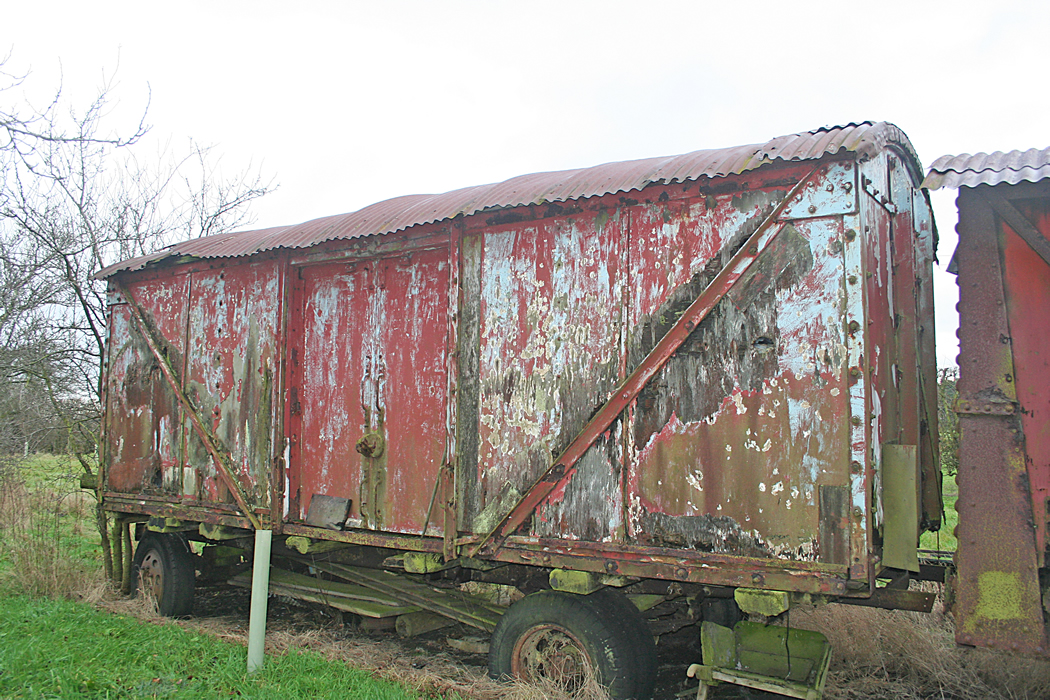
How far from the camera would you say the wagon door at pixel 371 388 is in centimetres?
511

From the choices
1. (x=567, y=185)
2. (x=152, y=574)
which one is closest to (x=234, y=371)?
(x=152, y=574)

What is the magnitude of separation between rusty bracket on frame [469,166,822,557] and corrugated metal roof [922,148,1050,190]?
569mm

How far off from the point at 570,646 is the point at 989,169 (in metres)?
3.35

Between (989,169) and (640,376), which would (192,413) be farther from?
(989,169)

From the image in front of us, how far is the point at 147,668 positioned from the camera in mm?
4723

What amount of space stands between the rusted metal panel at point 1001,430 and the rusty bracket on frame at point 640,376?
3.02 ft

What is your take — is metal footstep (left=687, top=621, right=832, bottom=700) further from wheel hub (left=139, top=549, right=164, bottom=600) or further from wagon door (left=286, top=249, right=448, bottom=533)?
wheel hub (left=139, top=549, right=164, bottom=600)

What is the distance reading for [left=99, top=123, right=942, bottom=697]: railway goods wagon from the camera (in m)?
3.64

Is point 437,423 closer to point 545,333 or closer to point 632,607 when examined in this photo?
point 545,333

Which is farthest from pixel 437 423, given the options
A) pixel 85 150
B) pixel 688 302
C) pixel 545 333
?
pixel 85 150

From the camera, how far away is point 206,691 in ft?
14.3

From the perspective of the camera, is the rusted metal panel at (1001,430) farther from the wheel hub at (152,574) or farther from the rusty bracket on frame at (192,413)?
the wheel hub at (152,574)

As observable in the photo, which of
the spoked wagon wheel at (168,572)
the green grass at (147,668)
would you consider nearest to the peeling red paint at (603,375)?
the spoked wagon wheel at (168,572)

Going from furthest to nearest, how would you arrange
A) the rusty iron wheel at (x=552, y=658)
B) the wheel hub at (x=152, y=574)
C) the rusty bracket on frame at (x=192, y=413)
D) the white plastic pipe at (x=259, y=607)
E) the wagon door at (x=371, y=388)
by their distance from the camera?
the wheel hub at (x=152, y=574) → the rusty bracket on frame at (x=192, y=413) → the wagon door at (x=371, y=388) → the white plastic pipe at (x=259, y=607) → the rusty iron wheel at (x=552, y=658)
